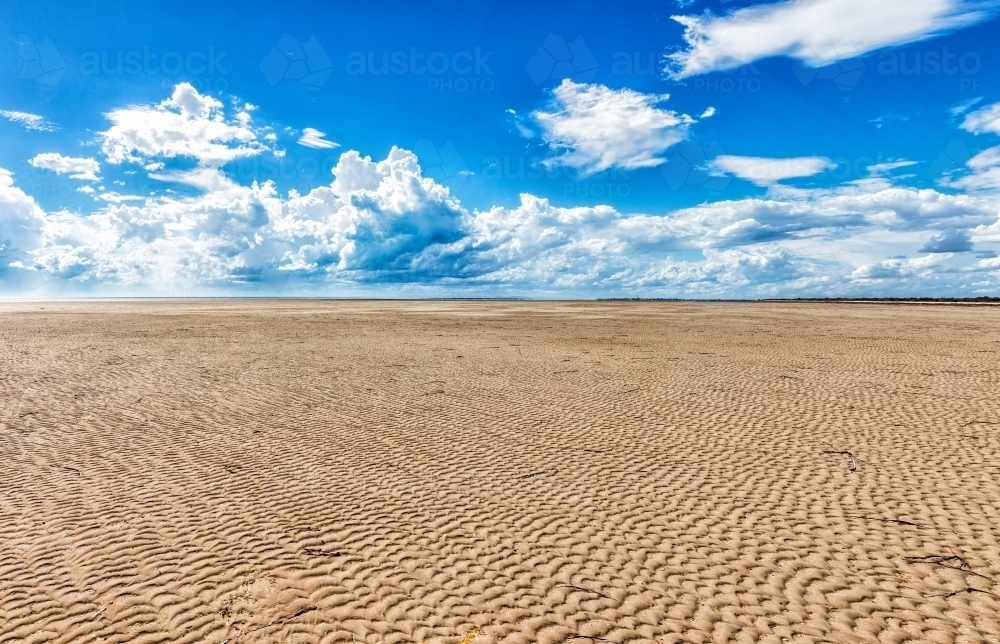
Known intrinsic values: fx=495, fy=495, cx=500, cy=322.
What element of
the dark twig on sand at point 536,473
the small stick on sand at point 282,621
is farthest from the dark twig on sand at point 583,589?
the dark twig on sand at point 536,473

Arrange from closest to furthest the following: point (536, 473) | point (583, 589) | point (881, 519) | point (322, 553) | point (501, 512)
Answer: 1. point (583, 589)
2. point (322, 553)
3. point (881, 519)
4. point (501, 512)
5. point (536, 473)

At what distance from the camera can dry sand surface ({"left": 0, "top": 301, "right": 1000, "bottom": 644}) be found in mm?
6391

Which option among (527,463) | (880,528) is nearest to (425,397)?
(527,463)

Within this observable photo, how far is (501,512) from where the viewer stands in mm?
9312

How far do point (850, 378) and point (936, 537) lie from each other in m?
15.8

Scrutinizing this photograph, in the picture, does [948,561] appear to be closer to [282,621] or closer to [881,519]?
[881,519]

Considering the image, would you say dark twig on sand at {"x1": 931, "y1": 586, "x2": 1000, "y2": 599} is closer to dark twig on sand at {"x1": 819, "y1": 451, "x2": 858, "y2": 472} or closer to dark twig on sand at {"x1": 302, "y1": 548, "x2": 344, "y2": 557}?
dark twig on sand at {"x1": 819, "y1": 451, "x2": 858, "y2": 472}

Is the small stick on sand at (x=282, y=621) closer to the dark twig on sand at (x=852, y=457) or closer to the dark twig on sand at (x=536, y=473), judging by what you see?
the dark twig on sand at (x=536, y=473)

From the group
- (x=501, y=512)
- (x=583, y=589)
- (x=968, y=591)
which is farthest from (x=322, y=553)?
(x=968, y=591)

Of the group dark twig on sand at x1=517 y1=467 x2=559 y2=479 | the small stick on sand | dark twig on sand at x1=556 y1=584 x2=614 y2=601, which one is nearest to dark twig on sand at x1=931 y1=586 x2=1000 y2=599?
dark twig on sand at x1=556 y1=584 x2=614 y2=601

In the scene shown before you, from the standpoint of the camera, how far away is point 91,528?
8.59m

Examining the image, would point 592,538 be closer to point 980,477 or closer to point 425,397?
point 980,477

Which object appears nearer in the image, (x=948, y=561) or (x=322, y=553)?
(x=948, y=561)

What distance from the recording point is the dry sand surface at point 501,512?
6391 mm
